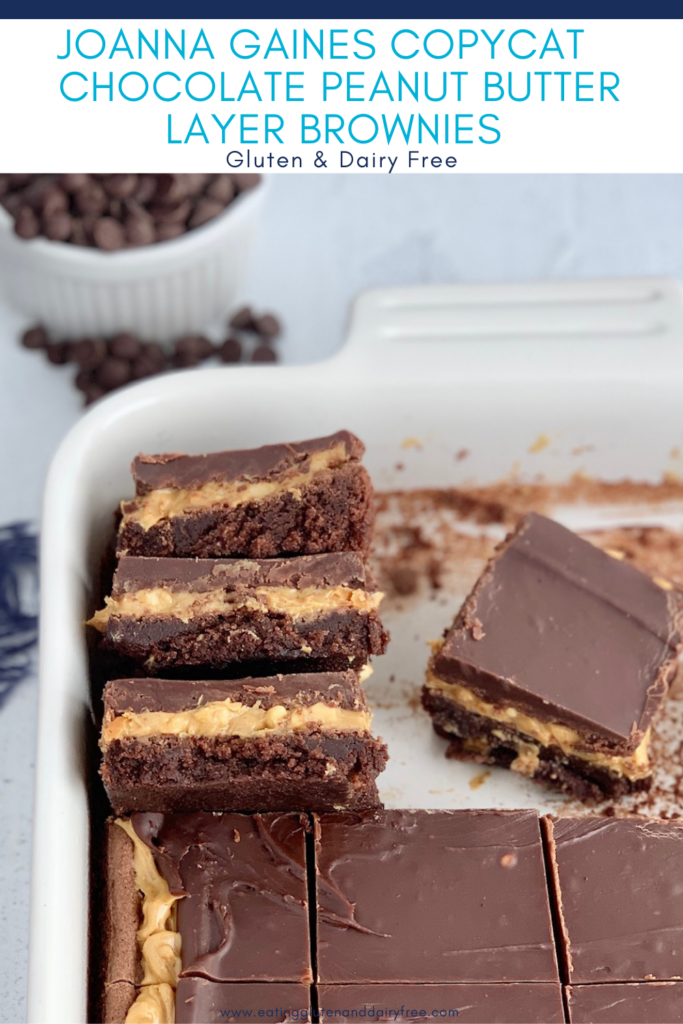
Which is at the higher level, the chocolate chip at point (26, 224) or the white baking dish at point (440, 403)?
the chocolate chip at point (26, 224)

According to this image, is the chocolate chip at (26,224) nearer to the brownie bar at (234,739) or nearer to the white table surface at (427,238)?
the white table surface at (427,238)

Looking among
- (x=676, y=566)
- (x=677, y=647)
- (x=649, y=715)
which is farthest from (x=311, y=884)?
(x=676, y=566)

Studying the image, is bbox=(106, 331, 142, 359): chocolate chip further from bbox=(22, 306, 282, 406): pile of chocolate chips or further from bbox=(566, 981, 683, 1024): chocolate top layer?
bbox=(566, 981, 683, 1024): chocolate top layer

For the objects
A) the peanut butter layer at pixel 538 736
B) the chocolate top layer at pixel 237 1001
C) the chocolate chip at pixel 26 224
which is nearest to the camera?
the chocolate top layer at pixel 237 1001

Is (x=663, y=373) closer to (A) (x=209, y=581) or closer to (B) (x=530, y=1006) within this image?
(A) (x=209, y=581)

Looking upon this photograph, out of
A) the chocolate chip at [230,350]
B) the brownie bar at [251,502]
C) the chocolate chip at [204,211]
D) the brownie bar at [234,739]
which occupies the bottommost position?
the brownie bar at [234,739]

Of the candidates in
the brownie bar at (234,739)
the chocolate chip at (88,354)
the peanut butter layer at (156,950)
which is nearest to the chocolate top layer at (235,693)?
the brownie bar at (234,739)

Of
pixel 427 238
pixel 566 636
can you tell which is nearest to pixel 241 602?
pixel 566 636

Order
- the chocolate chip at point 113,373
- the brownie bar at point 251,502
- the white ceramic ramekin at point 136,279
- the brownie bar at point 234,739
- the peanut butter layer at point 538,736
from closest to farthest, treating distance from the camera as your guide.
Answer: the brownie bar at point 234,739
the brownie bar at point 251,502
the peanut butter layer at point 538,736
the white ceramic ramekin at point 136,279
the chocolate chip at point 113,373
